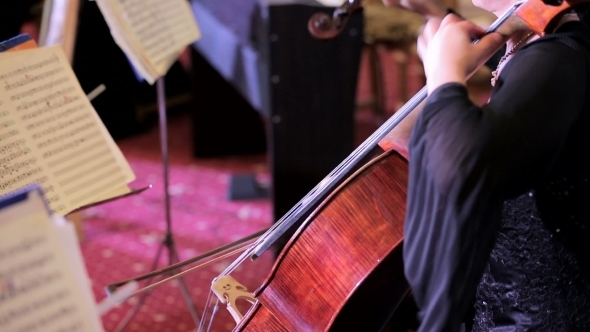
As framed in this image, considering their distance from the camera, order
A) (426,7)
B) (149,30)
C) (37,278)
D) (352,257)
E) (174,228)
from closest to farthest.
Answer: (37,278), (352,257), (426,7), (149,30), (174,228)

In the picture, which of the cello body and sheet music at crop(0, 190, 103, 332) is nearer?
sheet music at crop(0, 190, 103, 332)

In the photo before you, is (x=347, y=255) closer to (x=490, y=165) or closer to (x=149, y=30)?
(x=490, y=165)

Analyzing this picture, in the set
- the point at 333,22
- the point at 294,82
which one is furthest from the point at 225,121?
the point at 333,22

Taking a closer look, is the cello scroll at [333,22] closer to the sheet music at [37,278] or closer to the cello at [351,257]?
the cello at [351,257]

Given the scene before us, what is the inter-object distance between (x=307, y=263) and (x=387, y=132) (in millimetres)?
258

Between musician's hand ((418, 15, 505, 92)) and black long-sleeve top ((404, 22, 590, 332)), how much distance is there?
3 centimetres

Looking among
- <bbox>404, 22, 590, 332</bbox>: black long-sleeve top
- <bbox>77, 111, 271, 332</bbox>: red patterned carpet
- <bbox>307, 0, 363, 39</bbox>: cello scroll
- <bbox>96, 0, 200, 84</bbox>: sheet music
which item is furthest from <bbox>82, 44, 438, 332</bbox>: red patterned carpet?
<bbox>404, 22, 590, 332</bbox>: black long-sleeve top

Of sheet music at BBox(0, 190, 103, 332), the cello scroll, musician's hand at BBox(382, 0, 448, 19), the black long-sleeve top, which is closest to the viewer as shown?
sheet music at BBox(0, 190, 103, 332)

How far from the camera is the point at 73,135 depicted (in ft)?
3.80

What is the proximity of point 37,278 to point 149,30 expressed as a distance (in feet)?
3.36

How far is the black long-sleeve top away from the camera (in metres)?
0.76

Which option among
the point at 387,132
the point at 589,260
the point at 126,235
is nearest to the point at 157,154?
the point at 126,235

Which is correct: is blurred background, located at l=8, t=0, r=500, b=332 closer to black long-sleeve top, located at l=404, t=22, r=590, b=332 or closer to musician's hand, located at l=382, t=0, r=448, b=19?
musician's hand, located at l=382, t=0, r=448, b=19

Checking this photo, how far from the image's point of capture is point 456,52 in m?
0.83
